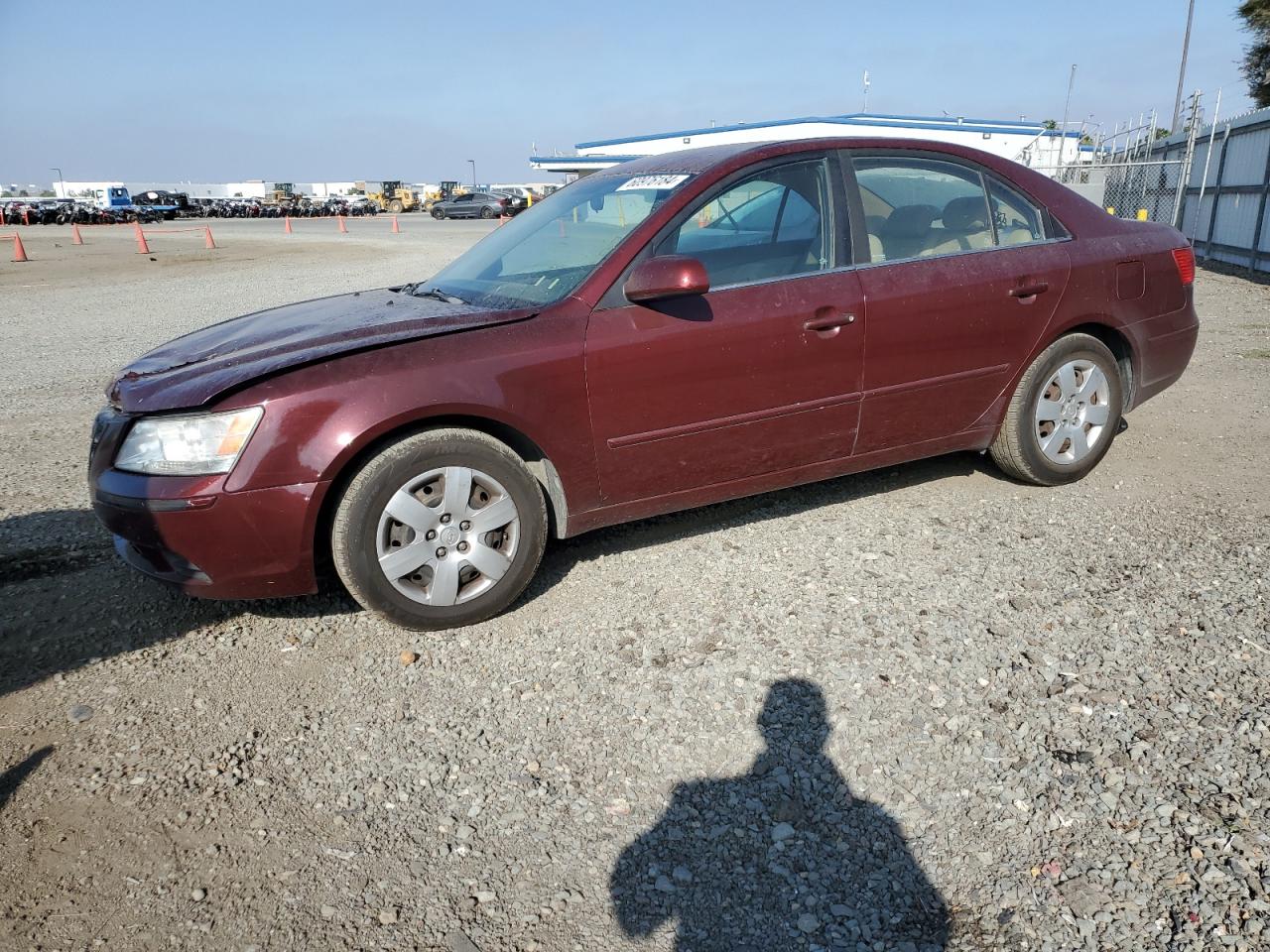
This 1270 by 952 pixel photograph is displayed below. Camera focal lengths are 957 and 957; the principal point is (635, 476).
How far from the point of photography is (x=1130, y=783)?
2.58 meters

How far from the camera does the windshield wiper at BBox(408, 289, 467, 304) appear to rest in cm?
408

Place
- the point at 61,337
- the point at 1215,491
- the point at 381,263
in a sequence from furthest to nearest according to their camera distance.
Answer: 1. the point at 381,263
2. the point at 61,337
3. the point at 1215,491

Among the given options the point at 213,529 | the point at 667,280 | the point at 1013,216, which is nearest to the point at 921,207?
the point at 1013,216

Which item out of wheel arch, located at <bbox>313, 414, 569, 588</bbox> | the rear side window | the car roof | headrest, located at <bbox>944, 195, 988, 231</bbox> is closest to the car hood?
wheel arch, located at <bbox>313, 414, 569, 588</bbox>

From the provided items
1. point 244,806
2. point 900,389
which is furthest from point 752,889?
point 900,389

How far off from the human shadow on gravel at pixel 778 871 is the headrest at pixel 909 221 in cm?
250

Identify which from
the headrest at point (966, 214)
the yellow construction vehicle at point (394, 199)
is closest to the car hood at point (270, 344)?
the headrest at point (966, 214)

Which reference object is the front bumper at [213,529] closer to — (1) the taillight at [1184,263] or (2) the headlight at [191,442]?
(2) the headlight at [191,442]

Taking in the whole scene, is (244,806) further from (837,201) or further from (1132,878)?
(837,201)

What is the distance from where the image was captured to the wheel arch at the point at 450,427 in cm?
337

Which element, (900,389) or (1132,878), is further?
(900,389)

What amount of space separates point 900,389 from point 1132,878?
2.38 m

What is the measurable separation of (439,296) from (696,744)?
2381 millimetres

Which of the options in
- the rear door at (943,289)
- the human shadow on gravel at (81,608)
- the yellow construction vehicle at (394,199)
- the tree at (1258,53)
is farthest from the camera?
the yellow construction vehicle at (394,199)
